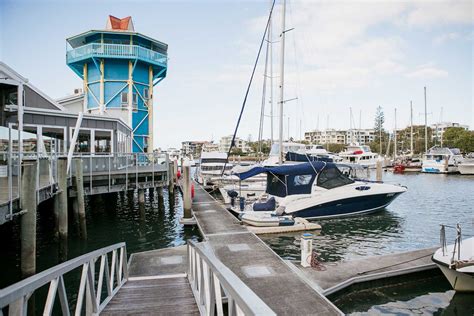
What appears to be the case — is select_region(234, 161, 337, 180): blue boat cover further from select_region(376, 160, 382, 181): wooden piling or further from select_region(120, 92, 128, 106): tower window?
select_region(120, 92, 128, 106): tower window

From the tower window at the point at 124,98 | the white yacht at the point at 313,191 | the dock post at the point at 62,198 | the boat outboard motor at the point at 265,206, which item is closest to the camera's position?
the dock post at the point at 62,198

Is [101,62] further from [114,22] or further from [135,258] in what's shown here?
[135,258]

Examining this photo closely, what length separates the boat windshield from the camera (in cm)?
2008

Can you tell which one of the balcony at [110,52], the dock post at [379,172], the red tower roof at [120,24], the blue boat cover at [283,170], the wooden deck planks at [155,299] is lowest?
the wooden deck planks at [155,299]

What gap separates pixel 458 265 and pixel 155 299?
8346 mm

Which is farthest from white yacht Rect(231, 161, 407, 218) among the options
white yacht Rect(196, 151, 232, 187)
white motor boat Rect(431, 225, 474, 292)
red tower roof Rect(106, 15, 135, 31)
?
red tower roof Rect(106, 15, 135, 31)


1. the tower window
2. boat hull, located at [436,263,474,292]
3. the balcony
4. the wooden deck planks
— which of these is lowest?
boat hull, located at [436,263,474,292]

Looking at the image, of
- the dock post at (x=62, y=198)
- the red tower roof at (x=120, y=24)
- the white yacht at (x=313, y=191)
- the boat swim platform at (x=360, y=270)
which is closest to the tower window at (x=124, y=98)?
the red tower roof at (x=120, y=24)

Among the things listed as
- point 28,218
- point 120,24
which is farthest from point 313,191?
point 120,24

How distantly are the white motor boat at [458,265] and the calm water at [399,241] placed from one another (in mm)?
333

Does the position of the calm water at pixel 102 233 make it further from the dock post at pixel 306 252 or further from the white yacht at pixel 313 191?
the dock post at pixel 306 252

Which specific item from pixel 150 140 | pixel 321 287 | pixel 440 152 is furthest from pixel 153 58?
pixel 440 152

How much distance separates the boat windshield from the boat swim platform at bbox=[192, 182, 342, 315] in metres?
6.22

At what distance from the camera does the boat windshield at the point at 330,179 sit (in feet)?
65.9
